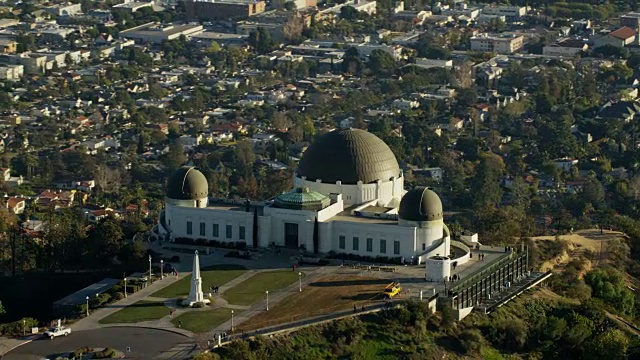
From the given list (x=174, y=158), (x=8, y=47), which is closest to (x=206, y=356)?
(x=174, y=158)

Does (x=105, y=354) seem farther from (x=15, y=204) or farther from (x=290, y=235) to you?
(x=15, y=204)

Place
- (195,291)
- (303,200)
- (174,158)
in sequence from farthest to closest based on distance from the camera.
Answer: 1. (174,158)
2. (303,200)
3. (195,291)

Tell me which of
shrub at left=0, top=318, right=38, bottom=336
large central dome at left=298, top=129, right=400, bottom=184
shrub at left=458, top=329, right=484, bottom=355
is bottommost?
shrub at left=458, top=329, right=484, bottom=355

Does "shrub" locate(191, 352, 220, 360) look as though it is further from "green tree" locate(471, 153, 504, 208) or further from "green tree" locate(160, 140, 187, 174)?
"green tree" locate(160, 140, 187, 174)

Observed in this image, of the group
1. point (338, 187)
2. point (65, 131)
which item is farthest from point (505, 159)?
point (338, 187)

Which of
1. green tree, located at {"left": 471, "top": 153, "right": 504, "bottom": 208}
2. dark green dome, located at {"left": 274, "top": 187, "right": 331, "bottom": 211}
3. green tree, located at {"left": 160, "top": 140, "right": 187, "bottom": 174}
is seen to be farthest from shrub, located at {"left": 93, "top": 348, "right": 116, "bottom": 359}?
green tree, located at {"left": 160, "top": 140, "right": 187, "bottom": 174}
